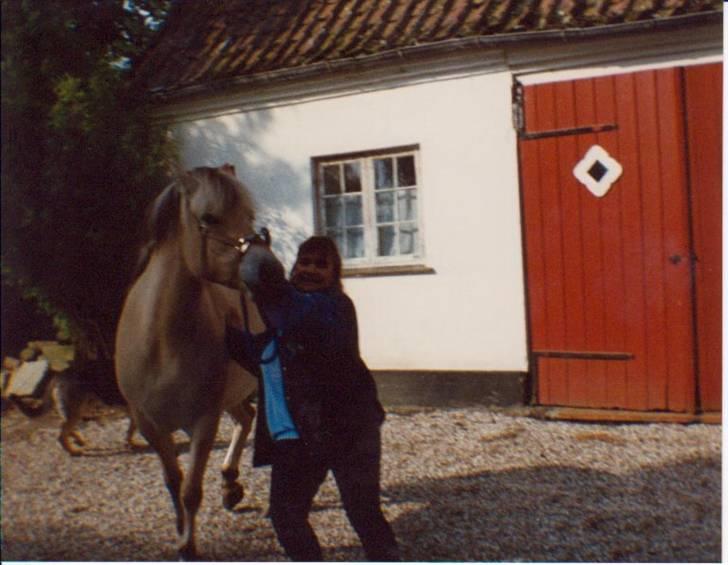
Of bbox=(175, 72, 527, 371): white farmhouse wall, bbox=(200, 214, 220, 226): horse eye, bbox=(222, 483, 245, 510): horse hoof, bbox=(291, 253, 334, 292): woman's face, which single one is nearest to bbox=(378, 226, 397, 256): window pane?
bbox=(175, 72, 527, 371): white farmhouse wall

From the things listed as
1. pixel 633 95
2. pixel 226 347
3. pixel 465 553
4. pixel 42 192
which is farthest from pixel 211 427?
pixel 633 95

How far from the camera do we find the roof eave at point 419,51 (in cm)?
287

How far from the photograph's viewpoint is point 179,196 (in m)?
2.48

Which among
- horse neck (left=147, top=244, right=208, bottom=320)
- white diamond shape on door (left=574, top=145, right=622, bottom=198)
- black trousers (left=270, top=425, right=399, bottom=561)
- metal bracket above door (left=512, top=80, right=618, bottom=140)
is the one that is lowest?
black trousers (left=270, top=425, right=399, bottom=561)

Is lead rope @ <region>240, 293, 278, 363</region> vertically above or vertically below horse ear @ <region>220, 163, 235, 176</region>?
below

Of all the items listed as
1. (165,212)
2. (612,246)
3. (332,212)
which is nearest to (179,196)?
(165,212)

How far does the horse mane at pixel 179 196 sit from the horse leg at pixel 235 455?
0.61 metres

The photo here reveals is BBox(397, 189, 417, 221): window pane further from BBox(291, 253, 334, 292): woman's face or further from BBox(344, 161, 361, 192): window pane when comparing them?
BBox(291, 253, 334, 292): woman's face

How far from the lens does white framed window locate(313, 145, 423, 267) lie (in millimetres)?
2793

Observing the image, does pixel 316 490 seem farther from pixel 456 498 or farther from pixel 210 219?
pixel 210 219

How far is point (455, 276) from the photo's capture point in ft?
9.43

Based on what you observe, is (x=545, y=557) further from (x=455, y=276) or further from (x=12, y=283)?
(x=12, y=283)

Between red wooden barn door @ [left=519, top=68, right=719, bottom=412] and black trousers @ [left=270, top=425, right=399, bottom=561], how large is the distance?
84 cm

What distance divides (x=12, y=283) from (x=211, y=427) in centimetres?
103
